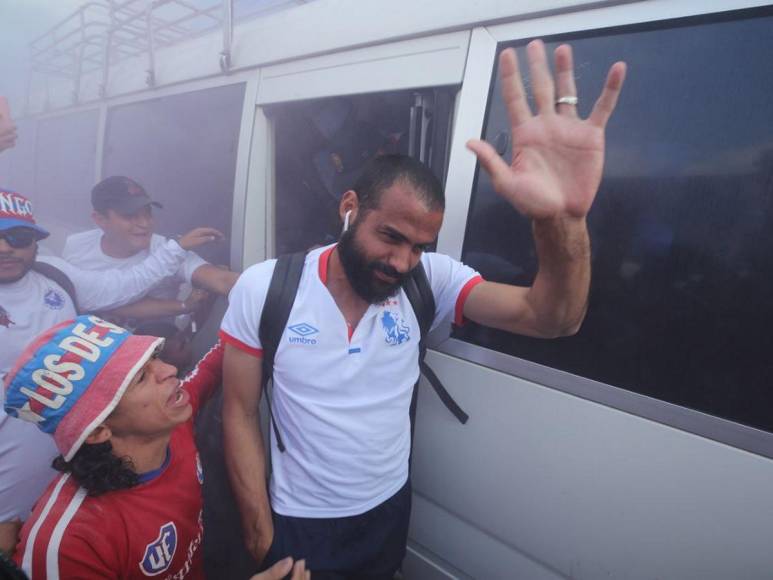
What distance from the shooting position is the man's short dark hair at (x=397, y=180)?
1249 mm

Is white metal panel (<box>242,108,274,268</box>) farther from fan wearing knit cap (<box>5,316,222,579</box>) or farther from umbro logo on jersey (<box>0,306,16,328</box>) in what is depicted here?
umbro logo on jersey (<box>0,306,16,328</box>)

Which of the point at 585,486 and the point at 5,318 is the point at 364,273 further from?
the point at 5,318

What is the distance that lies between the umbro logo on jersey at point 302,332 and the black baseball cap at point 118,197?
6.50ft

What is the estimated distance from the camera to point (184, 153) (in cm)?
259

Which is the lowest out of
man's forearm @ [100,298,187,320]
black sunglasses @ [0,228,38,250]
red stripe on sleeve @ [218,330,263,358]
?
man's forearm @ [100,298,187,320]

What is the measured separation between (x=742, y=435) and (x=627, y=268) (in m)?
0.52

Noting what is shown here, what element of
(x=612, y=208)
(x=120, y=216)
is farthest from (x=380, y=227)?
(x=120, y=216)

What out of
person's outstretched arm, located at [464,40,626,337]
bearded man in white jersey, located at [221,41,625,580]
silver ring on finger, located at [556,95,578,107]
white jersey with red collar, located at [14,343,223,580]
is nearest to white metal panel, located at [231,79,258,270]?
bearded man in white jersey, located at [221,41,625,580]

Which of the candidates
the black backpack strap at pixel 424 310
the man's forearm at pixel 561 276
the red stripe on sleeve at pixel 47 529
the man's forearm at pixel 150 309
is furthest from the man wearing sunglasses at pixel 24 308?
the man's forearm at pixel 561 276

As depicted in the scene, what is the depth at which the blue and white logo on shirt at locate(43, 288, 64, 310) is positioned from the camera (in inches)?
76.1

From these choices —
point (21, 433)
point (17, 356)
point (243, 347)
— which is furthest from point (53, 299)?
point (243, 347)

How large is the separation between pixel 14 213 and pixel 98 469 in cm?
158

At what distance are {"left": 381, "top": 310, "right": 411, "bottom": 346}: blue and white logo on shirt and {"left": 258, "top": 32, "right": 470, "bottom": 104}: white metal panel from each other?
88cm

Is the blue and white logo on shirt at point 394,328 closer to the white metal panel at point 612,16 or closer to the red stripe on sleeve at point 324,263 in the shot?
the red stripe on sleeve at point 324,263
